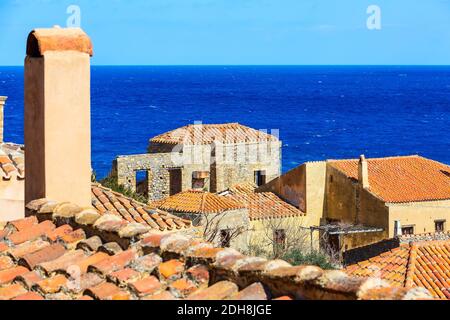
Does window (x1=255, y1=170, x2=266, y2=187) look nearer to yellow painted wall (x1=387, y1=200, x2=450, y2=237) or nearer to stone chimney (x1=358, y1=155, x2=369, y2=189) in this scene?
stone chimney (x1=358, y1=155, x2=369, y2=189)

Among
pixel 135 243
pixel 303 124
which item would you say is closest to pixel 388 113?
pixel 303 124

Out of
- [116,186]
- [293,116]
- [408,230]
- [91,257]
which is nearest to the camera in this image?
[91,257]

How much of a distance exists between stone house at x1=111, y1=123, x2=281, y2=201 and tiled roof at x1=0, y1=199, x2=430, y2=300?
2703 cm

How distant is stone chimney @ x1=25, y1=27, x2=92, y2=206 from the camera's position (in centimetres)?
728

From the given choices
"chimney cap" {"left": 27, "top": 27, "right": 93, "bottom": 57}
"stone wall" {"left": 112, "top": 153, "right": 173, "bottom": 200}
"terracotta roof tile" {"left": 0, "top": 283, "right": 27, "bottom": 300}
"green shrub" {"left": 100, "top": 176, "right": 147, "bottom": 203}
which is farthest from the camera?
"stone wall" {"left": 112, "top": 153, "right": 173, "bottom": 200}

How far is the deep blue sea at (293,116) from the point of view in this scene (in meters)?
82.6

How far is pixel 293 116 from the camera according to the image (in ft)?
383

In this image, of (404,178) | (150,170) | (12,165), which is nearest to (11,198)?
(12,165)

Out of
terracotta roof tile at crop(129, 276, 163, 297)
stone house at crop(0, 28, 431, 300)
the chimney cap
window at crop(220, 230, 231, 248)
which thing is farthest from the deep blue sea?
terracotta roof tile at crop(129, 276, 163, 297)

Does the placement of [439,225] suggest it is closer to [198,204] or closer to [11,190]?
[198,204]

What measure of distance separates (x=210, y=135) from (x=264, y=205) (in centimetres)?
770

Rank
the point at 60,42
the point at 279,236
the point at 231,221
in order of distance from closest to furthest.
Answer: the point at 60,42 < the point at 231,221 < the point at 279,236

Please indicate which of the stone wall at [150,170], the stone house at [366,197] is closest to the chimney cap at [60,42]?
the stone house at [366,197]
